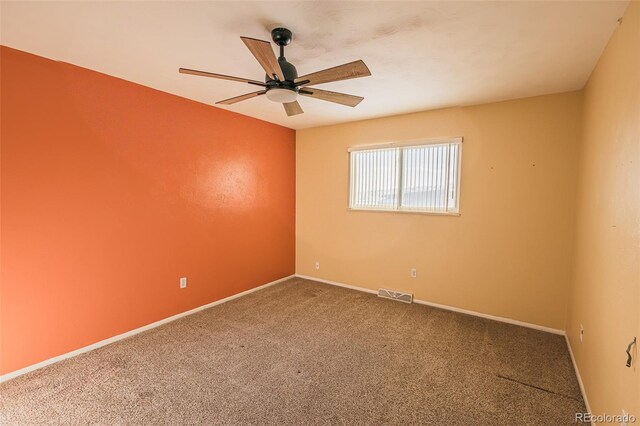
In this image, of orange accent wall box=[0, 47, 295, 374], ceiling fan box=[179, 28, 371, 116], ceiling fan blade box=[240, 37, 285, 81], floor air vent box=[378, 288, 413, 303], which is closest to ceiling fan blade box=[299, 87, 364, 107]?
ceiling fan box=[179, 28, 371, 116]

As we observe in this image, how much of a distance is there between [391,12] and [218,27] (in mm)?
1081

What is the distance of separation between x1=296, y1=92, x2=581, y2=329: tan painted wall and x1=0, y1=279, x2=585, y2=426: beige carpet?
18.7 inches

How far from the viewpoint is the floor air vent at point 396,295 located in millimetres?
3994

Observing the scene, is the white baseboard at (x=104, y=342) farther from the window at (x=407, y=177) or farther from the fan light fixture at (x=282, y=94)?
the fan light fixture at (x=282, y=94)

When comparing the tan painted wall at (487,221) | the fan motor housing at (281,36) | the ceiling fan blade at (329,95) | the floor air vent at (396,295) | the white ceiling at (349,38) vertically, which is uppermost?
the white ceiling at (349,38)

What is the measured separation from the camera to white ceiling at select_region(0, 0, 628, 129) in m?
1.71

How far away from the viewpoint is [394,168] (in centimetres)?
410

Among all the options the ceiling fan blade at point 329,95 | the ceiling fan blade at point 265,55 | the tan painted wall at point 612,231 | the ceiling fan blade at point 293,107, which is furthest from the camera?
the ceiling fan blade at point 293,107

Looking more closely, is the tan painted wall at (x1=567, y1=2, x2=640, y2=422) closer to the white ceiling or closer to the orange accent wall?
the white ceiling

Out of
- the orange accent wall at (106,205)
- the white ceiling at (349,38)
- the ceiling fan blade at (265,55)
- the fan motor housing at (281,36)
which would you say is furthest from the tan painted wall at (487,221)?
the ceiling fan blade at (265,55)

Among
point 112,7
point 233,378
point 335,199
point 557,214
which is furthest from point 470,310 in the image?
point 112,7

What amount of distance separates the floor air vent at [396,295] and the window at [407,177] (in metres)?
1.14

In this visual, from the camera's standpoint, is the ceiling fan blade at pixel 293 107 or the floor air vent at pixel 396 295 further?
the floor air vent at pixel 396 295

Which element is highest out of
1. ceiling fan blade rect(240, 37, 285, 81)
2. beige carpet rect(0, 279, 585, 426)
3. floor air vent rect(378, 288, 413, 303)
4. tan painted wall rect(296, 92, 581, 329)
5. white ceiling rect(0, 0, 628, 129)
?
white ceiling rect(0, 0, 628, 129)
